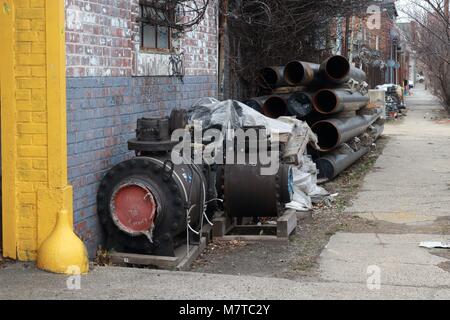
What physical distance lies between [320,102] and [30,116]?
6896mm

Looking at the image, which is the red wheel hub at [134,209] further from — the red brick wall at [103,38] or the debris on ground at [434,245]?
the debris on ground at [434,245]

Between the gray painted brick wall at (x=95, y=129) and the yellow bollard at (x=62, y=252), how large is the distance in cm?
45

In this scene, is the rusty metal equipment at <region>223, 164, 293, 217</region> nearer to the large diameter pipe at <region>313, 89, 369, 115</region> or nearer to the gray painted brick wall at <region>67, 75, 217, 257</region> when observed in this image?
the gray painted brick wall at <region>67, 75, 217, 257</region>

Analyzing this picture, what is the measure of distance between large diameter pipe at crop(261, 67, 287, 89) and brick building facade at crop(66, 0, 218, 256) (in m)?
4.24

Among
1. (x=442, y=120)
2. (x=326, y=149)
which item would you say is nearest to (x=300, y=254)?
(x=326, y=149)

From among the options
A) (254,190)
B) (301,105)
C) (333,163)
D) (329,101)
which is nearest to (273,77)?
(301,105)

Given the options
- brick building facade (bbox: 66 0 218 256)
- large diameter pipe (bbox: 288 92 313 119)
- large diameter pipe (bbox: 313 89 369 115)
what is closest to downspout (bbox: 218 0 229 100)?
large diameter pipe (bbox: 288 92 313 119)

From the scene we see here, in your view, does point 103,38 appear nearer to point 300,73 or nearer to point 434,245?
point 434,245

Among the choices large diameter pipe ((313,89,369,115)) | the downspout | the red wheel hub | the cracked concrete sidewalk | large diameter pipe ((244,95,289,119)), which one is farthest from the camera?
large diameter pipe ((244,95,289,119))

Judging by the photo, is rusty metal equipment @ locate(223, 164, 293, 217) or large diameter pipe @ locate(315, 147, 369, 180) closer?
rusty metal equipment @ locate(223, 164, 293, 217)

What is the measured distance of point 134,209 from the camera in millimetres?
5598

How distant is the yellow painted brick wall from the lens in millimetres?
4926

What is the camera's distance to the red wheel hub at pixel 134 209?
5535 millimetres

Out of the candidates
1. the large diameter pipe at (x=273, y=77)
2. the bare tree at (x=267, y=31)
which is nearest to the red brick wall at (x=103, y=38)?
the bare tree at (x=267, y=31)
